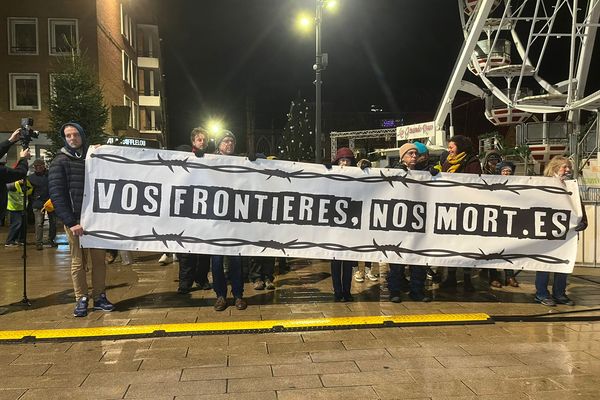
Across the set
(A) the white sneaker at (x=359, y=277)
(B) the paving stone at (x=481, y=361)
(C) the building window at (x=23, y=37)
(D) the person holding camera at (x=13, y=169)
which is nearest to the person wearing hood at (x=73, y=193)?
(D) the person holding camera at (x=13, y=169)

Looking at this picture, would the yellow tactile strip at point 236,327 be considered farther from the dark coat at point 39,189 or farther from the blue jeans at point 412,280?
the dark coat at point 39,189

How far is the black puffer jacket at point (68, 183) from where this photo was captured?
5.25 meters

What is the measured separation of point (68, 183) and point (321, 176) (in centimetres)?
281

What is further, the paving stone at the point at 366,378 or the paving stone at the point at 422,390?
the paving stone at the point at 366,378

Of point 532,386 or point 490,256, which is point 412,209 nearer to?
point 490,256

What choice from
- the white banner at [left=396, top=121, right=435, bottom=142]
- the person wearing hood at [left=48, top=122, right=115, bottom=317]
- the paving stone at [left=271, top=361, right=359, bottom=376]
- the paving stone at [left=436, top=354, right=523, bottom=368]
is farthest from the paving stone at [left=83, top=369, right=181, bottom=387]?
the white banner at [left=396, top=121, right=435, bottom=142]

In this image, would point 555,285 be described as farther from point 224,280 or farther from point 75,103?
point 75,103

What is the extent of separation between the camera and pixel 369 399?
355 cm

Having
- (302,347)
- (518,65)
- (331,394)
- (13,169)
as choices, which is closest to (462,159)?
(302,347)

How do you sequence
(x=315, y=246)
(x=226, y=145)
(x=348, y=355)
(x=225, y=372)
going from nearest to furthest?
1. (x=225, y=372)
2. (x=348, y=355)
3. (x=315, y=246)
4. (x=226, y=145)

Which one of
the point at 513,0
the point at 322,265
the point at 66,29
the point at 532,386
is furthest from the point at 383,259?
the point at 66,29

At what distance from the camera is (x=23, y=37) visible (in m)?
26.1

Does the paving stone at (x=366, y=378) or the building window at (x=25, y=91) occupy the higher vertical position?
the building window at (x=25, y=91)

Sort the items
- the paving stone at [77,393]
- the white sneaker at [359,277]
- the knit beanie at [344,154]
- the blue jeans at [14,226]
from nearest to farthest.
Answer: the paving stone at [77,393]
the knit beanie at [344,154]
the white sneaker at [359,277]
the blue jeans at [14,226]
